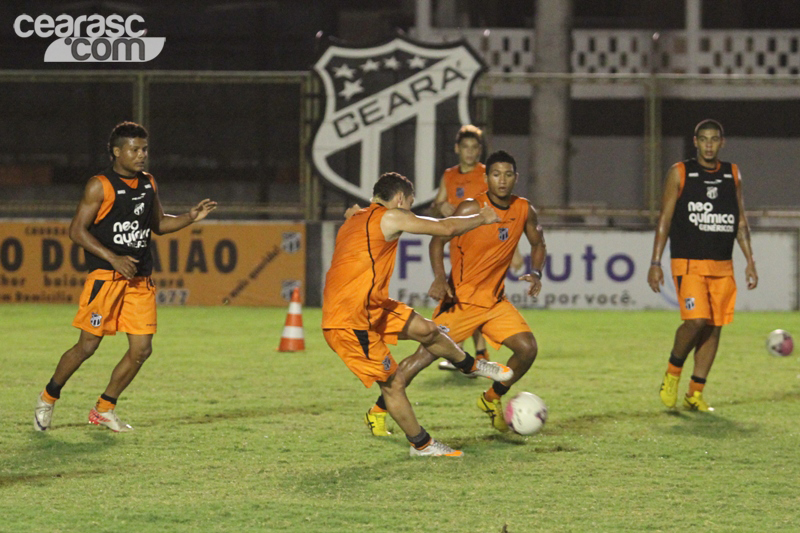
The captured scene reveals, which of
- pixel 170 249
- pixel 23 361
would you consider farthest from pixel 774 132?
pixel 23 361

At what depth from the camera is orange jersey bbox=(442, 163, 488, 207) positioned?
10.4 meters

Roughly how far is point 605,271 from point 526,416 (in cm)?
969

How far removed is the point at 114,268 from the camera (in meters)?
7.27

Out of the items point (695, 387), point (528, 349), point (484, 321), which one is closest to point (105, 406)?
point (484, 321)

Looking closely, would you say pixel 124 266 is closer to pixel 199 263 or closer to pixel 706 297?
pixel 706 297

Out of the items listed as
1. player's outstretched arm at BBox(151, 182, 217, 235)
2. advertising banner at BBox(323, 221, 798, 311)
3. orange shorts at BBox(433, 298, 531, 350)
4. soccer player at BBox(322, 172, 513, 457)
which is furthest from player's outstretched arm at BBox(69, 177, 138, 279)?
advertising banner at BBox(323, 221, 798, 311)

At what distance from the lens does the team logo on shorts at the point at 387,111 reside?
16.3 m

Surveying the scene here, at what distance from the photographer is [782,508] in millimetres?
5547

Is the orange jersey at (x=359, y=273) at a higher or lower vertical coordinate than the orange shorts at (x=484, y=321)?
higher

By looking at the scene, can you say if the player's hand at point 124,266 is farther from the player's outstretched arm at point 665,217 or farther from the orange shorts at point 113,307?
the player's outstretched arm at point 665,217

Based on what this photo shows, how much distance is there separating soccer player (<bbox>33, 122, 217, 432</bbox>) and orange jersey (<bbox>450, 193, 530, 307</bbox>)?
193 centimetres

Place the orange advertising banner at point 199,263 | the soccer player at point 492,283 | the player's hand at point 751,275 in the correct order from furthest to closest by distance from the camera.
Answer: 1. the orange advertising banner at point 199,263
2. the player's hand at point 751,275
3. the soccer player at point 492,283

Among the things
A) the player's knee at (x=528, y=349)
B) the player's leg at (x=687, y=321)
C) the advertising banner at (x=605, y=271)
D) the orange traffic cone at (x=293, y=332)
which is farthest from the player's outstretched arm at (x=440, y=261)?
the advertising banner at (x=605, y=271)

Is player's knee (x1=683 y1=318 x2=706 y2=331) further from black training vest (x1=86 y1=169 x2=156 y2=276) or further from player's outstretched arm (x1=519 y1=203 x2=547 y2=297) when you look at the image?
black training vest (x1=86 y1=169 x2=156 y2=276)
